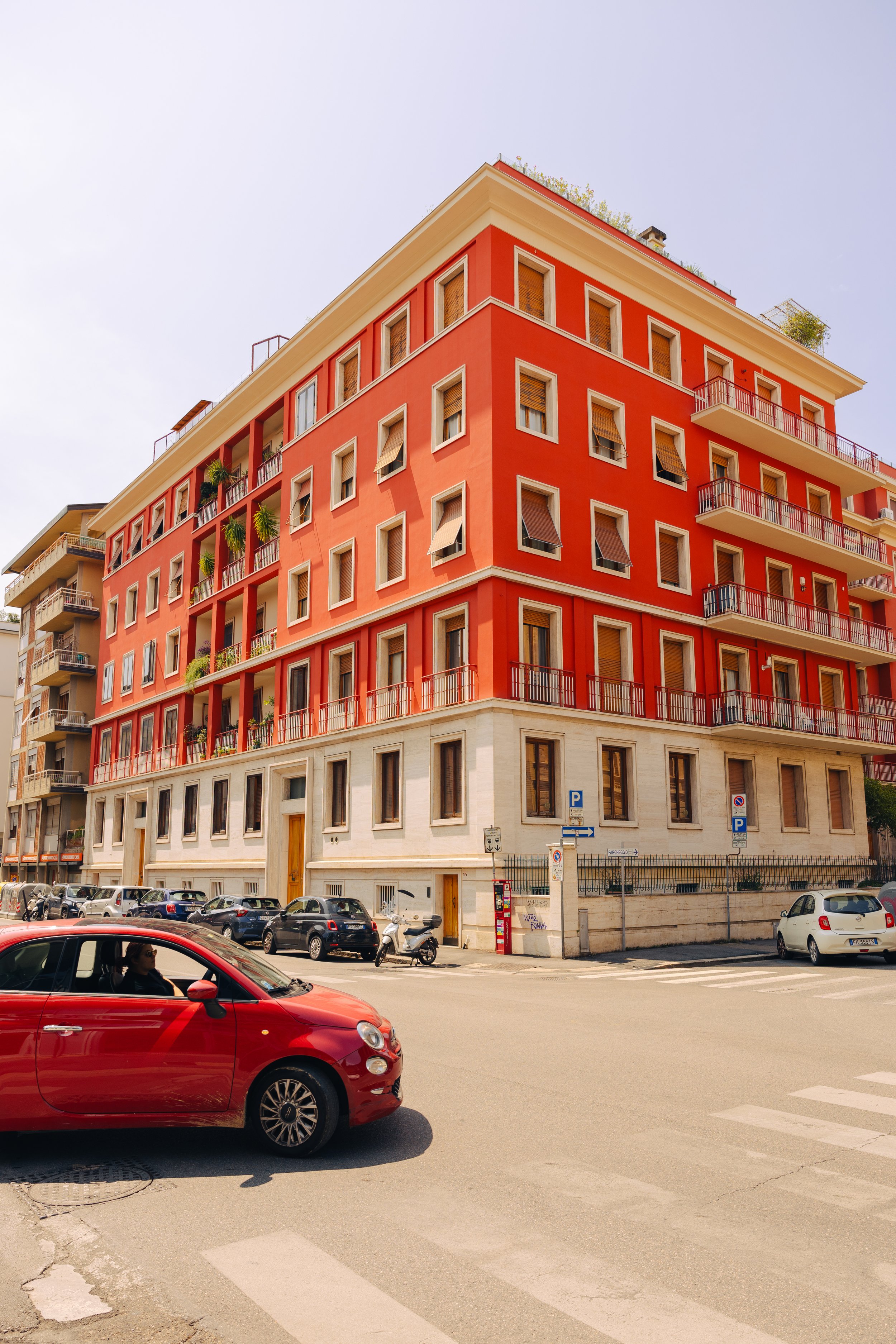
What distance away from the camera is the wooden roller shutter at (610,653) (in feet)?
90.5

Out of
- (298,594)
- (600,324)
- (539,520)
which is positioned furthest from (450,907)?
(600,324)

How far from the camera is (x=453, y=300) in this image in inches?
1128

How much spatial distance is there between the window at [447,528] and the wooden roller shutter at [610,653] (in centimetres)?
471

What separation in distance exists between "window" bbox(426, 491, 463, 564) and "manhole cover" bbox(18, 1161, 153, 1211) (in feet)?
69.9

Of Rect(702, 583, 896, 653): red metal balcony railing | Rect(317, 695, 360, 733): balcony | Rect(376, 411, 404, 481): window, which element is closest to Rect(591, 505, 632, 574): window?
Rect(702, 583, 896, 653): red metal balcony railing

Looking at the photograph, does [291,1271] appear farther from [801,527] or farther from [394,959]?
[801,527]

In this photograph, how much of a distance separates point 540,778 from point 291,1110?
63.7ft

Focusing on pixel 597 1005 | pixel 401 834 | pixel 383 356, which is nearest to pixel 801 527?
pixel 383 356

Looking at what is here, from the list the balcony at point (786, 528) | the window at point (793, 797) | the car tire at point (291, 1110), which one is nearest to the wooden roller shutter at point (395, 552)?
the balcony at point (786, 528)

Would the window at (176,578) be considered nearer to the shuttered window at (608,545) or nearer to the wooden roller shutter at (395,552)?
the wooden roller shutter at (395,552)

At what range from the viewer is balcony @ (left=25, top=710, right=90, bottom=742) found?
51.1 meters

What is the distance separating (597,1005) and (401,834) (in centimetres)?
1409

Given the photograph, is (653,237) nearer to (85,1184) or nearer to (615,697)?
(615,697)

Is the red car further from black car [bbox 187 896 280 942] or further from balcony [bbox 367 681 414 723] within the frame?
balcony [bbox 367 681 414 723]
